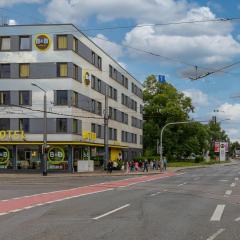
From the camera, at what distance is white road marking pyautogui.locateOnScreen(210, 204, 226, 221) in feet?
46.8

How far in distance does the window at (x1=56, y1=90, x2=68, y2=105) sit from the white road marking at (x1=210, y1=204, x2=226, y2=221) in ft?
135

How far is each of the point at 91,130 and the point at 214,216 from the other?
50454 millimetres

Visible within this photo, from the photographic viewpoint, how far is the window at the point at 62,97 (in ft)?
191

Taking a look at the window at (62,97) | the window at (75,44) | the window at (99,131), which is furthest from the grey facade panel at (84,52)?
the window at (99,131)

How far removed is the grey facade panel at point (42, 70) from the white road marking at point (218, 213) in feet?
138

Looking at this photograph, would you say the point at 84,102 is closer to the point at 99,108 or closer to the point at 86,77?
the point at 86,77

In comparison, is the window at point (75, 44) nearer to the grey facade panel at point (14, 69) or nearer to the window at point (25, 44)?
the window at point (25, 44)

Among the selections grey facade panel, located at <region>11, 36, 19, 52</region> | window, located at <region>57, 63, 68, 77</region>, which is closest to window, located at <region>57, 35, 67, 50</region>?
window, located at <region>57, 63, 68, 77</region>

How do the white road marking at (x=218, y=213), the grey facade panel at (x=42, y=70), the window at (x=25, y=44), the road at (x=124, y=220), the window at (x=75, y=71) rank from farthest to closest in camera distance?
the window at (x=75, y=71), the window at (x=25, y=44), the grey facade panel at (x=42, y=70), the white road marking at (x=218, y=213), the road at (x=124, y=220)

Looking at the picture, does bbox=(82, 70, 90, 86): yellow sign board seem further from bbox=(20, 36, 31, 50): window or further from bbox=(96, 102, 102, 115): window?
bbox=(20, 36, 31, 50): window

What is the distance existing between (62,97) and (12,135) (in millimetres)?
6599

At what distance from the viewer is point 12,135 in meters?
58.2

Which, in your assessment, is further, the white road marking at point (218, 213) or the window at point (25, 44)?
the window at point (25, 44)

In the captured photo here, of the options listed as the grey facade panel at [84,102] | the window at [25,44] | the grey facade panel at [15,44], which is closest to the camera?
the grey facade panel at [15,44]
